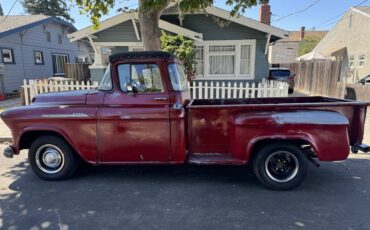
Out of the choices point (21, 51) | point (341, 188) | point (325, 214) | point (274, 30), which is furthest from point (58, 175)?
point (21, 51)

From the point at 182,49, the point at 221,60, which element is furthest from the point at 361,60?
the point at 182,49

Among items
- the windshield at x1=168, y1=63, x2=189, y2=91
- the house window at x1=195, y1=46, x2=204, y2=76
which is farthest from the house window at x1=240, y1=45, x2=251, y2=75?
the windshield at x1=168, y1=63, x2=189, y2=91

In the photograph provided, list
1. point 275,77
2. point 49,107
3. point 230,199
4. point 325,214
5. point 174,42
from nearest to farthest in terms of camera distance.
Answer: point 325,214 → point 230,199 → point 49,107 → point 174,42 → point 275,77

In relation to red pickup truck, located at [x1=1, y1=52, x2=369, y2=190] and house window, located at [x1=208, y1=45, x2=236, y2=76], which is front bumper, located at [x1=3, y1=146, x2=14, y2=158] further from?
house window, located at [x1=208, y1=45, x2=236, y2=76]

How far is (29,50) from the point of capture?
57.7ft

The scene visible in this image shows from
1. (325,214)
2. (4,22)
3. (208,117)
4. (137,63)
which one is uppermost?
(4,22)

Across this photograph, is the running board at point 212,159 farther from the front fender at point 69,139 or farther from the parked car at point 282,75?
the parked car at point 282,75

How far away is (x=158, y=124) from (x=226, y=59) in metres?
8.24

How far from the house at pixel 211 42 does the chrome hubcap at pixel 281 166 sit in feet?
25.4

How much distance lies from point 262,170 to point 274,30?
8088mm

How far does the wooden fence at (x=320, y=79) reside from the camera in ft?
42.5

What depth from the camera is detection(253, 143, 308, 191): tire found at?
405cm

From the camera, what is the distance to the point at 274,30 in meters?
10.6

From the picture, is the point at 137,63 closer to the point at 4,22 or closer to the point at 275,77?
the point at 275,77
